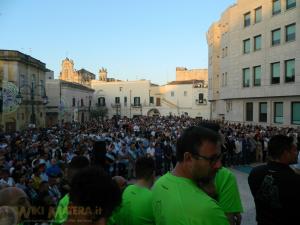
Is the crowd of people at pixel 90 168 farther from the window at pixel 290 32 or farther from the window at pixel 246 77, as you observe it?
the window at pixel 246 77

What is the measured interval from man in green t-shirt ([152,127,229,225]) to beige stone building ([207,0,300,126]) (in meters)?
30.1

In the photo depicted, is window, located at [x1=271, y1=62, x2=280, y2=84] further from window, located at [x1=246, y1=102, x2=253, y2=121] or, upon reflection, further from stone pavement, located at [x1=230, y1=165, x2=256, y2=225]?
stone pavement, located at [x1=230, y1=165, x2=256, y2=225]

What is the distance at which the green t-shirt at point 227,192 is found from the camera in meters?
3.48

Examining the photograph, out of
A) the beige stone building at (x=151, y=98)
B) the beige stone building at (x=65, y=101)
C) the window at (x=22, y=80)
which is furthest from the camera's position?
the beige stone building at (x=151, y=98)

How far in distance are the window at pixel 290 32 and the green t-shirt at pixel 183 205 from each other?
103 feet

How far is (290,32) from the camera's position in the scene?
3178cm

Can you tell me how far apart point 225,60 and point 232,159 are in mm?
23658

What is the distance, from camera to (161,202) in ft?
8.69

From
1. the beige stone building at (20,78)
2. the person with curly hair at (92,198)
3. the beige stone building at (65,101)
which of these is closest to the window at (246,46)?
the beige stone building at (20,78)

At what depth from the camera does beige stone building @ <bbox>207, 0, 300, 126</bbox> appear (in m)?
31.8

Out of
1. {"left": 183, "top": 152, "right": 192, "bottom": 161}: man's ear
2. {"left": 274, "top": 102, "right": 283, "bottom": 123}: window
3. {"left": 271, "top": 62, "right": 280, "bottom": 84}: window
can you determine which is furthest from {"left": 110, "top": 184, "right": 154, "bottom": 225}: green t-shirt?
{"left": 274, "top": 102, "right": 283, "bottom": 123}: window

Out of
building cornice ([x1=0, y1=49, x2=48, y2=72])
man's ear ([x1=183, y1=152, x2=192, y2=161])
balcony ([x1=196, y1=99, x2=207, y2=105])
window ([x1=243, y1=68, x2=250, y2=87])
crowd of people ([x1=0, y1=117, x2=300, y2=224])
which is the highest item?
building cornice ([x1=0, y1=49, x2=48, y2=72])

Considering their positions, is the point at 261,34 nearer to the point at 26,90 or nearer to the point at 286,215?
the point at 26,90

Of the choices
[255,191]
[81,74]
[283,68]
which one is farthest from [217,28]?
[81,74]
